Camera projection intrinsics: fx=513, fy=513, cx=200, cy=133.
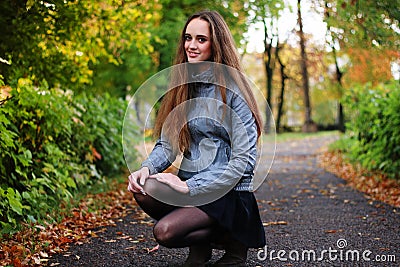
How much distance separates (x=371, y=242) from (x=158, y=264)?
1983 mm

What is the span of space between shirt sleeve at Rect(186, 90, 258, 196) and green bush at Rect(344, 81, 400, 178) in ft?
16.4

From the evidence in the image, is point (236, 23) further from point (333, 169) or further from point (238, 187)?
point (238, 187)

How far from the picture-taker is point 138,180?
357 centimetres

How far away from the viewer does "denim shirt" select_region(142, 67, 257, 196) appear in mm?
3445

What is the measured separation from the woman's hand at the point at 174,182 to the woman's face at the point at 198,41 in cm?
89

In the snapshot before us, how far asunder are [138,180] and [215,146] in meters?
0.59

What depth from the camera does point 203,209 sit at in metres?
3.41

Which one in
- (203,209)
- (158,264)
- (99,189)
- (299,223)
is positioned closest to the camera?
(203,209)

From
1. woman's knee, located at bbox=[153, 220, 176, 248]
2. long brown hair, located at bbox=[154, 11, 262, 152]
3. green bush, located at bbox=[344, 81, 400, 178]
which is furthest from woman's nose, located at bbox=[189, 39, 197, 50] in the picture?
green bush, located at bbox=[344, 81, 400, 178]

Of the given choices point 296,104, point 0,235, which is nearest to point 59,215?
point 0,235

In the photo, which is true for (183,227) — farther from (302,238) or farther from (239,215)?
(302,238)

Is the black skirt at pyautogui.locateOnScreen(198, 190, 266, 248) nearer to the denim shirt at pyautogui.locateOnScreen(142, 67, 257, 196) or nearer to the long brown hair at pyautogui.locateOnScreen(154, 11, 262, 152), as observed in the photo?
the denim shirt at pyautogui.locateOnScreen(142, 67, 257, 196)

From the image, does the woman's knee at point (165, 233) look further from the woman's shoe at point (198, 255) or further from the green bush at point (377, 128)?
the green bush at point (377, 128)

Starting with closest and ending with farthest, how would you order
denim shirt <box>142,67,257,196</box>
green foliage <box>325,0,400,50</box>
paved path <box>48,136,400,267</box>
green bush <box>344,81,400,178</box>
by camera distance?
denim shirt <box>142,67,257,196</box> → paved path <box>48,136,400,267</box> → green foliage <box>325,0,400,50</box> → green bush <box>344,81,400,178</box>
